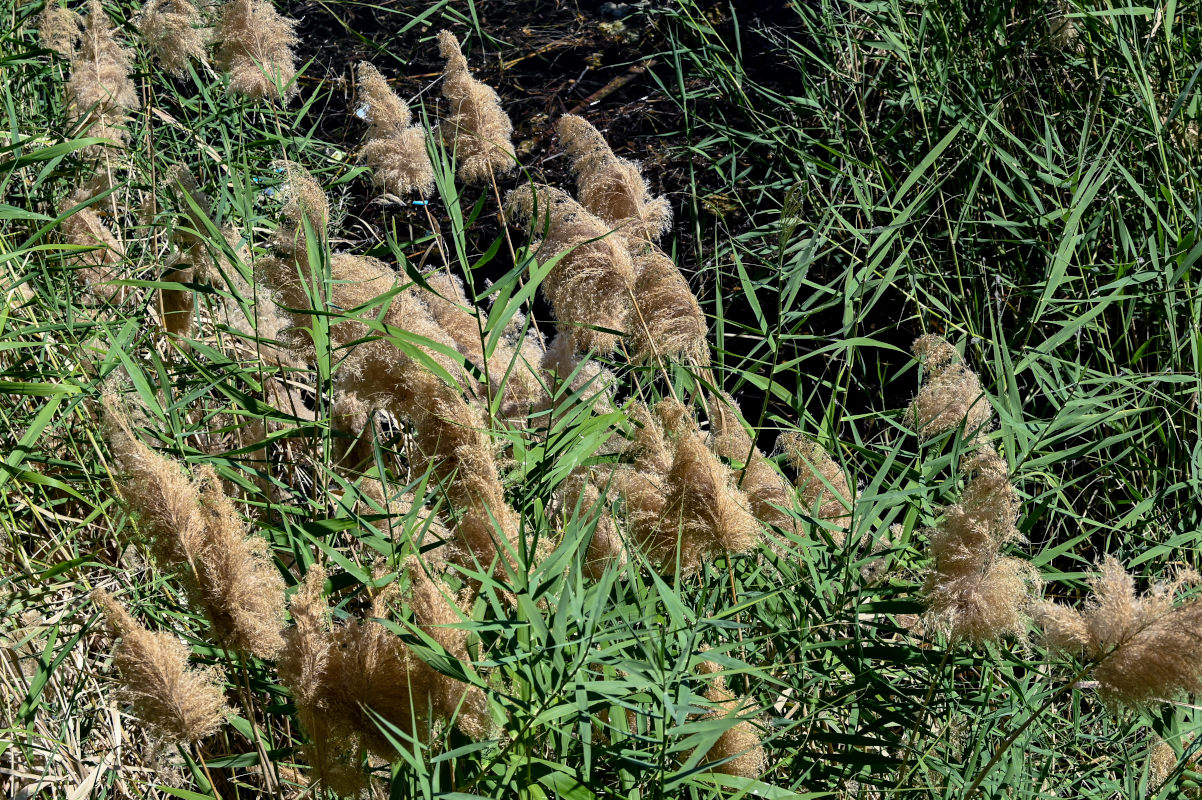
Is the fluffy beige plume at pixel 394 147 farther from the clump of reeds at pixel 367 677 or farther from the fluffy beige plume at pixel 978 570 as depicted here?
the fluffy beige plume at pixel 978 570

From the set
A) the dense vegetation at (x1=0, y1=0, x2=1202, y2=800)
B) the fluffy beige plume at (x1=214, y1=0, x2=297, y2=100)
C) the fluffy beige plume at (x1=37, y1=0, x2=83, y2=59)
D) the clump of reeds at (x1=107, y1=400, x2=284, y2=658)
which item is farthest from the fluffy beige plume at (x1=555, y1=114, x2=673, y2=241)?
the fluffy beige plume at (x1=37, y1=0, x2=83, y2=59)

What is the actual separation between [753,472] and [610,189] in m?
0.57

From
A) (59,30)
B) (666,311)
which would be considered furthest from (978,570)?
(59,30)

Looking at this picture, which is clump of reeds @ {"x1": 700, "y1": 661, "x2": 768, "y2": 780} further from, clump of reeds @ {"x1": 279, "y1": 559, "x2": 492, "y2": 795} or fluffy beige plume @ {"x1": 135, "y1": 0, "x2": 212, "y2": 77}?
fluffy beige plume @ {"x1": 135, "y1": 0, "x2": 212, "y2": 77}

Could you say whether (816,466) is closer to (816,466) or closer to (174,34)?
(816,466)

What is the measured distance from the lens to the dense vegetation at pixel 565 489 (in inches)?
54.9

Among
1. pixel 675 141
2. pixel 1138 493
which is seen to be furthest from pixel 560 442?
pixel 675 141

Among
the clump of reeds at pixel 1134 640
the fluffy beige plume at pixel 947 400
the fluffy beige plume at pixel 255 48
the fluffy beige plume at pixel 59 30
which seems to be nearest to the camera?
the clump of reeds at pixel 1134 640

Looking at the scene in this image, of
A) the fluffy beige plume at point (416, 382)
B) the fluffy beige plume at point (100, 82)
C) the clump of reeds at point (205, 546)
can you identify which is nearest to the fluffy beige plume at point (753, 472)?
the fluffy beige plume at point (416, 382)

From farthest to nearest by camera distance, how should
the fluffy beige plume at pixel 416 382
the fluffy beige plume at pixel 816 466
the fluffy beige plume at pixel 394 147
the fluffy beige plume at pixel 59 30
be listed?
the fluffy beige plume at pixel 59 30, the fluffy beige plume at pixel 394 147, the fluffy beige plume at pixel 816 466, the fluffy beige plume at pixel 416 382

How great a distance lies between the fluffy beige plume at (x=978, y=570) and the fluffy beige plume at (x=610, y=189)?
78cm

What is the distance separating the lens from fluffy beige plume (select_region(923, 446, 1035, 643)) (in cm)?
138

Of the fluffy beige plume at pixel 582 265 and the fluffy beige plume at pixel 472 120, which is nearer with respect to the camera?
the fluffy beige plume at pixel 582 265

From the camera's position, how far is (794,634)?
1921 mm
